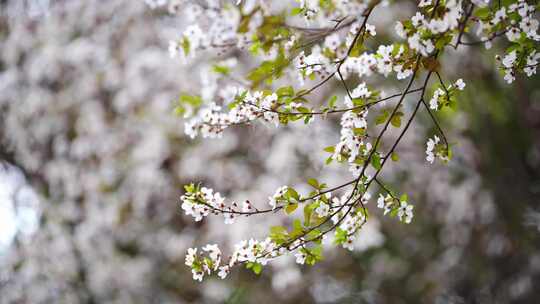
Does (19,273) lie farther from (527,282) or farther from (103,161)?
(527,282)

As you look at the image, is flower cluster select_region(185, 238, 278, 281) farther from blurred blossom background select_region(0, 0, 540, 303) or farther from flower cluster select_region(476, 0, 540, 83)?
blurred blossom background select_region(0, 0, 540, 303)

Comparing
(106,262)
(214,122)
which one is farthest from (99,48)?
(214,122)

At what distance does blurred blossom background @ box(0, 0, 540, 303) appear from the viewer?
376 centimetres

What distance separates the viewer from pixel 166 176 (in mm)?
4141

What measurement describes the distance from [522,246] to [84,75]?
137 inches

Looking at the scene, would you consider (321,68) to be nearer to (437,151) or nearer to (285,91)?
(285,91)

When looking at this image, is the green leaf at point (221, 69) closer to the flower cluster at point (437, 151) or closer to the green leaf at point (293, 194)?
the green leaf at point (293, 194)

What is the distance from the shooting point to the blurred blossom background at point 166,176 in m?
3.76

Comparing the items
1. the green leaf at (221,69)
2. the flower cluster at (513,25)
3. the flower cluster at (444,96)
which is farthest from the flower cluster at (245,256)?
the flower cluster at (513,25)

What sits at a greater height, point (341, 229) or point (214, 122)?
point (214, 122)

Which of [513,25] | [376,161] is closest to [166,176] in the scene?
[376,161]

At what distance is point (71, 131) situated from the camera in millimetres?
4359

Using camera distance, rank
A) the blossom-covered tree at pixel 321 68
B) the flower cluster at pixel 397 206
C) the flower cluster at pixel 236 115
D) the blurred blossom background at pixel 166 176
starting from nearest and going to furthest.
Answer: the blossom-covered tree at pixel 321 68
the flower cluster at pixel 236 115
the flower cluster at pixel 397 206
the blurred blossom background at pixel 166 176

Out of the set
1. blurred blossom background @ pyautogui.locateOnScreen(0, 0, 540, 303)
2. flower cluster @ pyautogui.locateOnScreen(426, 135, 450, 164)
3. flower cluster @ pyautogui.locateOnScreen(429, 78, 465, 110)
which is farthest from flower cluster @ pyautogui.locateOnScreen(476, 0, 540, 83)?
blurred blossom background @ pyautogui.locateOnScreen(0, 0, 540, 303)
